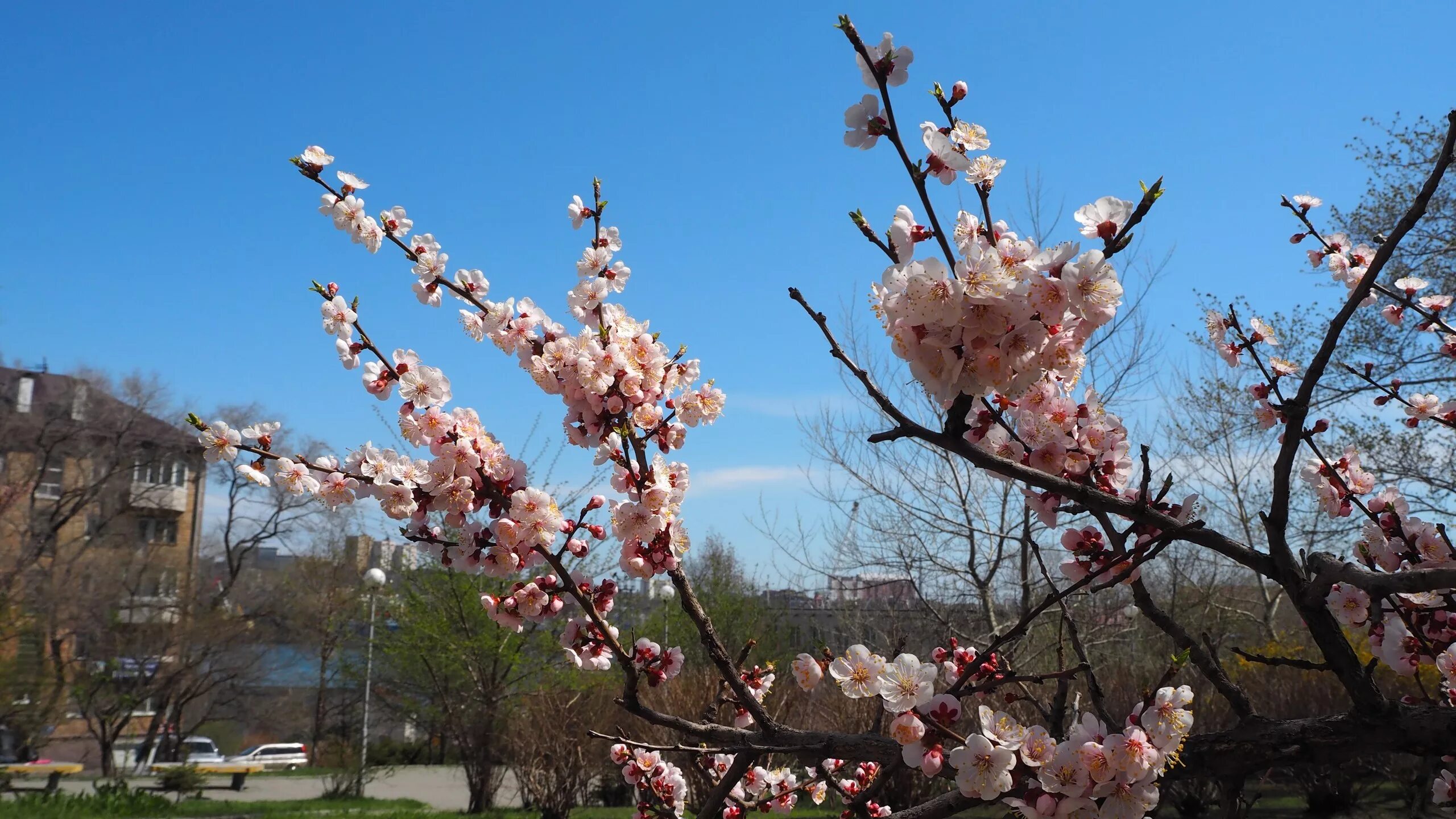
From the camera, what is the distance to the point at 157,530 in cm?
2448

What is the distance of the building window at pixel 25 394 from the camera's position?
78.9ft

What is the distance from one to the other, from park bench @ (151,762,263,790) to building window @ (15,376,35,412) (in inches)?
392

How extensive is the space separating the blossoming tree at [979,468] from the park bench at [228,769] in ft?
45.8

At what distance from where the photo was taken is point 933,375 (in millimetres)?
1424

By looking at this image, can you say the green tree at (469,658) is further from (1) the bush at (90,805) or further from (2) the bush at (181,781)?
(1) the bush at (90,805)

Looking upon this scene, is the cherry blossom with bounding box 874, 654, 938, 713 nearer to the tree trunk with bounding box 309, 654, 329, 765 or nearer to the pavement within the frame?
the pavement

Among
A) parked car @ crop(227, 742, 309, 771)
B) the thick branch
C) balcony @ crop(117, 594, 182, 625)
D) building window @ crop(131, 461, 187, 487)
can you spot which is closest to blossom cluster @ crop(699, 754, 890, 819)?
the thick branch

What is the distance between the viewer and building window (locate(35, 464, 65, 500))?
2320 centimetres

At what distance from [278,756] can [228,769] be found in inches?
239

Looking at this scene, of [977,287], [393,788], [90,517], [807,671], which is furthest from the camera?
[90,517]

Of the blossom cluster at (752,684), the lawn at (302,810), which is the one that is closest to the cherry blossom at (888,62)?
the blossom cluster at (752,684)

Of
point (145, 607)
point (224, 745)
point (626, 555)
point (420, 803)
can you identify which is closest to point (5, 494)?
point (145, 607)

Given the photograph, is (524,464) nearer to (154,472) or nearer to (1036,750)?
(1036,750)

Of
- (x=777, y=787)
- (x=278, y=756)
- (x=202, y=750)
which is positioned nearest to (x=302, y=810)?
(x=777, y=787)
